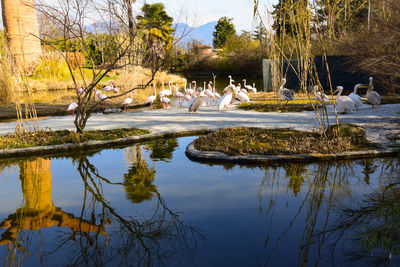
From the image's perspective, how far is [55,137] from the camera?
7.39 metres

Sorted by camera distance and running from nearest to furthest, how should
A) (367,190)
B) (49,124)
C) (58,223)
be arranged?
(58,223)
(367,190)
(49,124)

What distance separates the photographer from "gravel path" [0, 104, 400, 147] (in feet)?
27.4

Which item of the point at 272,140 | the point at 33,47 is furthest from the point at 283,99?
the point at 33,47

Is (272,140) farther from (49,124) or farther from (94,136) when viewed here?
(49,124)

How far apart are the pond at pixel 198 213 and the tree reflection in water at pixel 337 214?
0.01 m

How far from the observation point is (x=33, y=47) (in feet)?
86.1

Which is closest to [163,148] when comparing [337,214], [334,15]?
[337,214]

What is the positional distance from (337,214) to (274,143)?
8.58ft

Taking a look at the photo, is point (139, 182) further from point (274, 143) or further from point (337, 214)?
point (337, 214)

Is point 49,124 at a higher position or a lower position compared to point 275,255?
higher

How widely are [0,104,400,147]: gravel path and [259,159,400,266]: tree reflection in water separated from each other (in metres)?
2.28

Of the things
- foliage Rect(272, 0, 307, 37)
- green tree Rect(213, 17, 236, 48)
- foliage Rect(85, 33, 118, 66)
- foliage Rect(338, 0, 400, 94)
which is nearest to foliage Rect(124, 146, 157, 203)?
foliage Rect(85, 33, 118, 66)

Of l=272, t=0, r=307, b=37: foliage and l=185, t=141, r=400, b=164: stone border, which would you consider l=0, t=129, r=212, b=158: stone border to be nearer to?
l=185, t=141, r=400, b=164: stone border

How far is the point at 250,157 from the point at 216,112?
18.2ft
